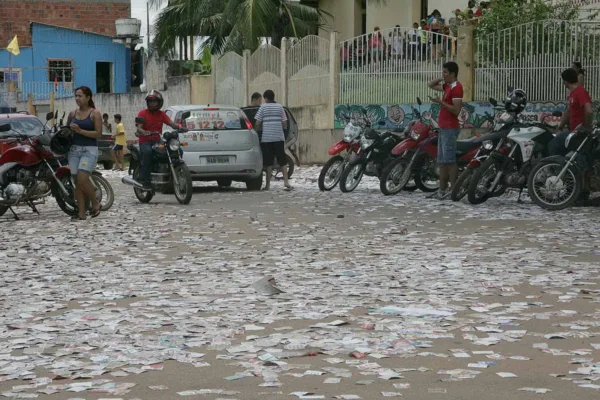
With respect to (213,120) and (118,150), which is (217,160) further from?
(118,150)

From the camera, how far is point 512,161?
16281mm

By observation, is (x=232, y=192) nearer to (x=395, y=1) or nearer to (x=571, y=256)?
(x=571, y=256)

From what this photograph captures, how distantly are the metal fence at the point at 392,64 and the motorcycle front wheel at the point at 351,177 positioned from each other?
271 inches

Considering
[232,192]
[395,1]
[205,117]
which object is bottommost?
[232,192]

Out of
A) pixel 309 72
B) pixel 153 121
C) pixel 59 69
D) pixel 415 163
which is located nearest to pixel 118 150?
pixel 309 72

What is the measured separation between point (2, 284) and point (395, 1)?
30.9m

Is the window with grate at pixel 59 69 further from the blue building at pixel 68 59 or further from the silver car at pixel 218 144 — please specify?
the silver car at pixel 218 144

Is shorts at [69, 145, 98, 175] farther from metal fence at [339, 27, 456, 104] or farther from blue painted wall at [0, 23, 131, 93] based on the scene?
blue painted wall at [0, 23, 131, 93]

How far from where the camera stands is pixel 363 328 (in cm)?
752

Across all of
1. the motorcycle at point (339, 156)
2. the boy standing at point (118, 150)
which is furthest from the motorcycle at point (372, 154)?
the boy standing at point (118, 150)

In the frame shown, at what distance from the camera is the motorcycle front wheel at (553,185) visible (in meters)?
15.4

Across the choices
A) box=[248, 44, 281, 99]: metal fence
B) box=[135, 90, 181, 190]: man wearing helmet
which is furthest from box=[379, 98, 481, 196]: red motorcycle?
box=[248, 44, 281, 99]: metal fence

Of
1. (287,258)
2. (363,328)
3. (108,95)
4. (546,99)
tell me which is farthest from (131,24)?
(363,328)

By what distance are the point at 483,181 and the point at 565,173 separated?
1299 millimetres
